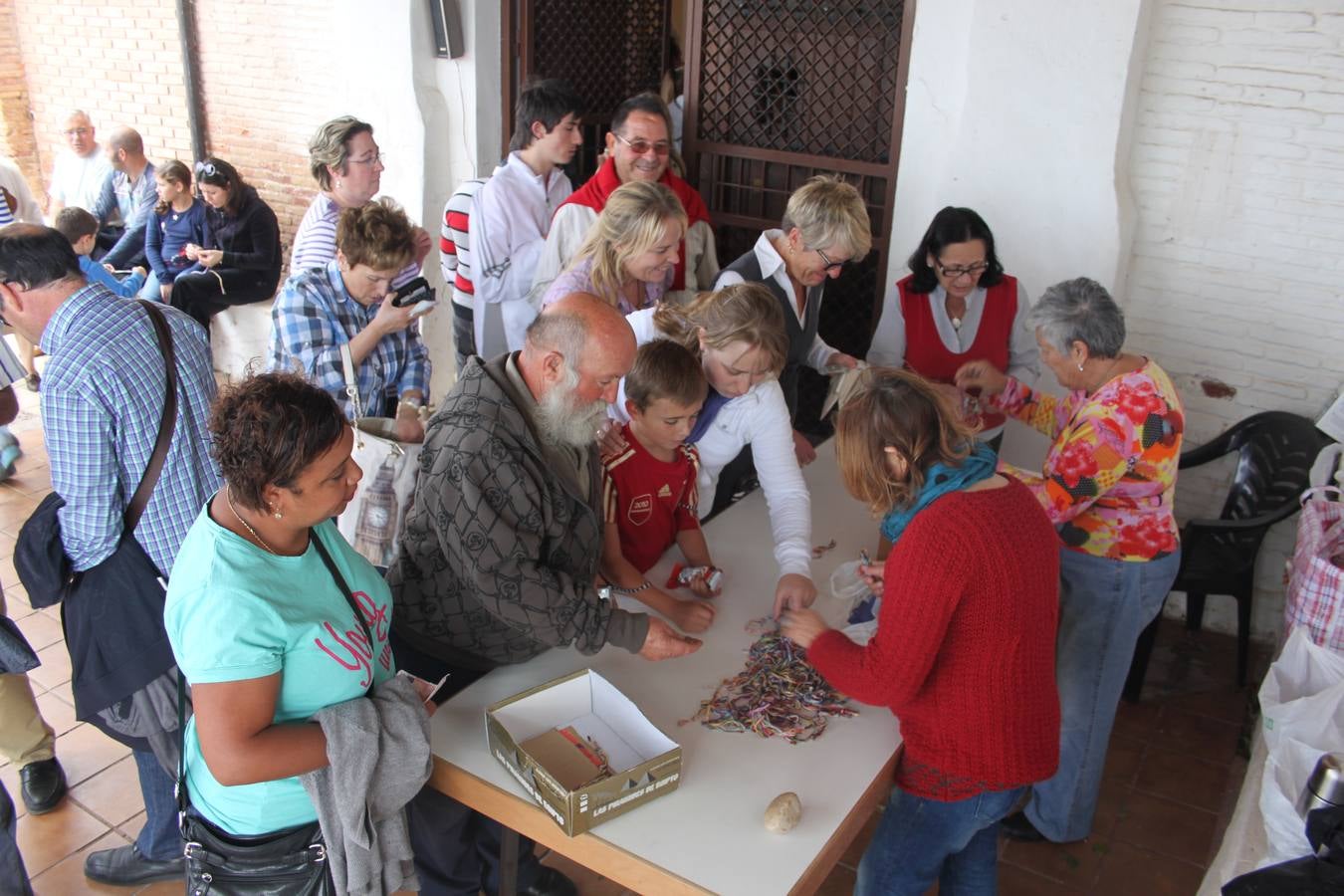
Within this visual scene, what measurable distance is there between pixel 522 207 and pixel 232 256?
9.00 feet

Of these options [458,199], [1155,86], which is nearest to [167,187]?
[458,199]

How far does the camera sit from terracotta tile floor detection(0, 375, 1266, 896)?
3297mm

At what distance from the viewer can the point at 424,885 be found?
2.68 meters

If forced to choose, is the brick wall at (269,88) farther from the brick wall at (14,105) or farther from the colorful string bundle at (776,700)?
the colorful string bundle at (776,700)

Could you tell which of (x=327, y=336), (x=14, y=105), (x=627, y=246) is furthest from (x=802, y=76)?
(x=14, y=105)

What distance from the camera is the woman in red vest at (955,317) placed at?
12.2 ft

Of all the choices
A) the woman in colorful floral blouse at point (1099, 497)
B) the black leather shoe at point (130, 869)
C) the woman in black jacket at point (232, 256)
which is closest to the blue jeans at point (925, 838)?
the woman in colorful floral blouse at point (1099, 497)

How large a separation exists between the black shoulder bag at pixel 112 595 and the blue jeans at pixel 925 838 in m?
1.85

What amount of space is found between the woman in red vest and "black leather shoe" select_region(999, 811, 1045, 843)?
1319 mm

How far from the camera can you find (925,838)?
2.38 metres

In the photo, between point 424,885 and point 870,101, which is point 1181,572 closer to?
point 870,101

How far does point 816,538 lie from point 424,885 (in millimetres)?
1507

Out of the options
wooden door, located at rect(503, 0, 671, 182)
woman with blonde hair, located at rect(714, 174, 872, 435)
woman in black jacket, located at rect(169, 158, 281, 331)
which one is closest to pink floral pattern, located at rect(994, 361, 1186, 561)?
woman with blonde hair, located at rect(714, 174, 872, 435)

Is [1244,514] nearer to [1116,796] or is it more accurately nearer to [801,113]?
[1116,796]
